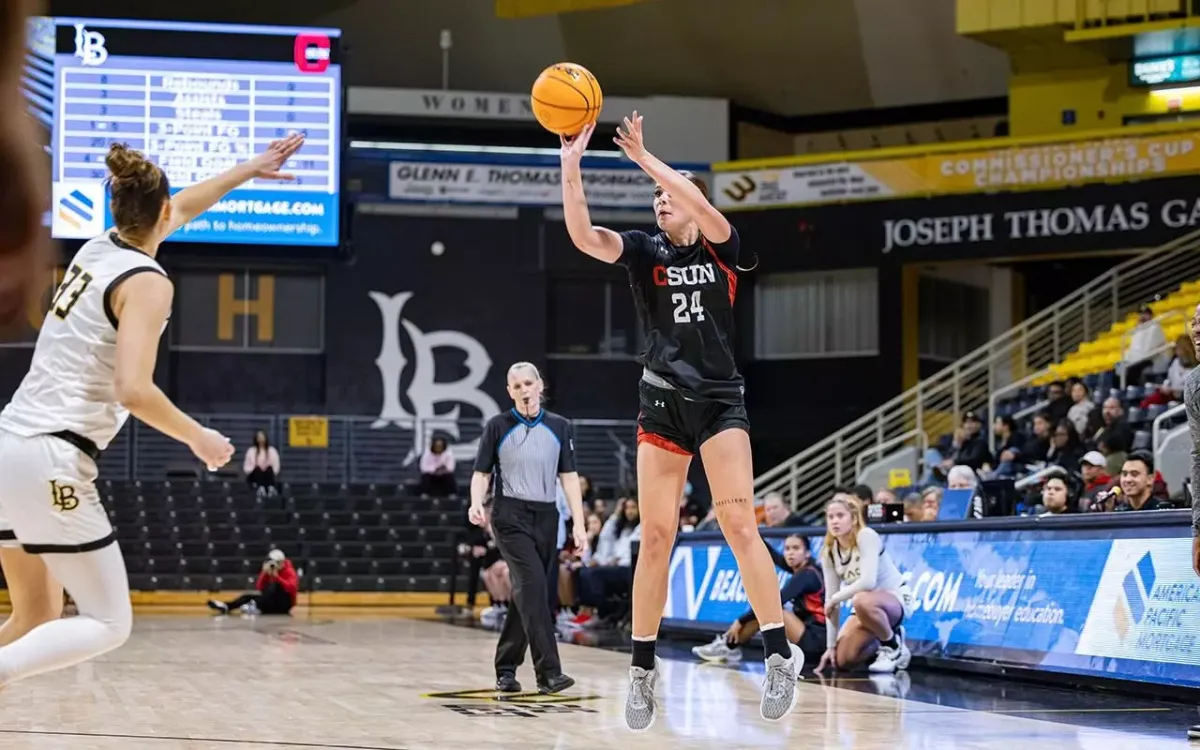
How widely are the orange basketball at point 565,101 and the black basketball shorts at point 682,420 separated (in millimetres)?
1209

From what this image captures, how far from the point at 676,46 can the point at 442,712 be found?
78.7ft

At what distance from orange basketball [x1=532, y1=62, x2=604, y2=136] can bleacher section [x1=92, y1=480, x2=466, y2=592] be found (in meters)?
17.6

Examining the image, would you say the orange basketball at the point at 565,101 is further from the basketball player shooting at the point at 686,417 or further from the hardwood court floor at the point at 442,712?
the hardwood court floor at the point at 442,712

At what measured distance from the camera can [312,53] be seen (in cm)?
1925

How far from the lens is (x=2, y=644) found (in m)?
4.80

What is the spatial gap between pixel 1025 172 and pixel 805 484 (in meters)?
6.68

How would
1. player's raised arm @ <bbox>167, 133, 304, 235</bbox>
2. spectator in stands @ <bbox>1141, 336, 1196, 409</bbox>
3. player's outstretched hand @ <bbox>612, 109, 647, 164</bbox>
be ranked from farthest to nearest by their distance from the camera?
1. spectator in stands @ <bbox>1141, 336, 1196, 409</bbox>
2. player's outstretched hand @ <bbox>612, 109, 647, 164</bbox>
3. player's raised arm @ <bbox>167, 133, 304, 235</bbox>

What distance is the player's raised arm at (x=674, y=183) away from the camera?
226 inches

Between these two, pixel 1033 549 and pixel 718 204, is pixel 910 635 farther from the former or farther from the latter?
pixel 718 204

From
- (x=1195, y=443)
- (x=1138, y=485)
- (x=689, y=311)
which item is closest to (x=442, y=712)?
(x=689, y=311)

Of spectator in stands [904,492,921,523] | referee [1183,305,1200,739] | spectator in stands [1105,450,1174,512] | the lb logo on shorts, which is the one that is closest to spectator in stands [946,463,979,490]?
spectator in stands [904,492,921,523]

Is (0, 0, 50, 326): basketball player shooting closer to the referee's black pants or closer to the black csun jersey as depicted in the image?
the black csun jersey

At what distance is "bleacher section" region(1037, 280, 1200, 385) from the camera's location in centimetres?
1933

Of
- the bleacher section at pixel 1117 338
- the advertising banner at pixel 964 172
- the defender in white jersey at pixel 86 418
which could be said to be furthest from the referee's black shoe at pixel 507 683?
the advertising banner at pixel 964 172
